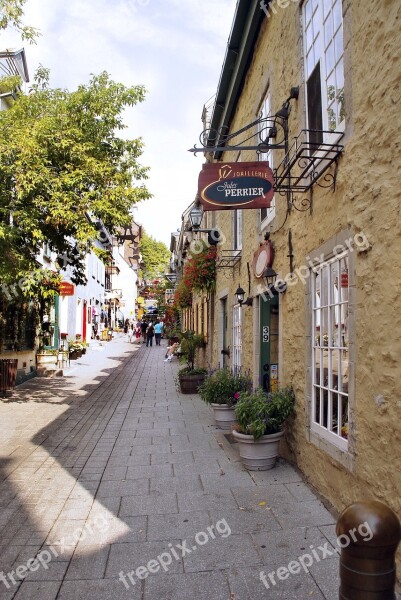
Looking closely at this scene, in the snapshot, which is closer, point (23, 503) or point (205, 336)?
point (23, 503)

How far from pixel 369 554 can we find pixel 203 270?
9901 millimetres

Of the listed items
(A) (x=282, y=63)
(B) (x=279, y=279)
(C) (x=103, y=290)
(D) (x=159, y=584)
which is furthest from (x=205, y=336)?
(C) (x=103, y=290)

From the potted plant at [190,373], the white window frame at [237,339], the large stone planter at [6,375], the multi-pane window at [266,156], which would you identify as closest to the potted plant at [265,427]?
the multi-pane window at [266,156]

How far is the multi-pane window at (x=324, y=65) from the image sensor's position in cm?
432

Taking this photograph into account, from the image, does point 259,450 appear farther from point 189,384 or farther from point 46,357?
point 46,357

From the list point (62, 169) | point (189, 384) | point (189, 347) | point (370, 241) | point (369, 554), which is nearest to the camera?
point (369, 554)

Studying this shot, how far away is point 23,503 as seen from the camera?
4516mm

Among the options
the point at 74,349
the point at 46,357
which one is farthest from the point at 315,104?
the point at 74,349

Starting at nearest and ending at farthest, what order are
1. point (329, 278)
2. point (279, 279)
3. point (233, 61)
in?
1. point (329, 278)
2. point (279, 279)
3. point (233, 61)

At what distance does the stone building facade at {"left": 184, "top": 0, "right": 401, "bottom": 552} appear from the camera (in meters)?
3.28

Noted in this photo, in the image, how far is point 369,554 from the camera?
1862mm

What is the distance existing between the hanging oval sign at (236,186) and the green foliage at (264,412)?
2174 mm

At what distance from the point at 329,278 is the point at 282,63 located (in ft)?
10.5

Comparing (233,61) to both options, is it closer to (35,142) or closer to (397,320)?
(35,142)
